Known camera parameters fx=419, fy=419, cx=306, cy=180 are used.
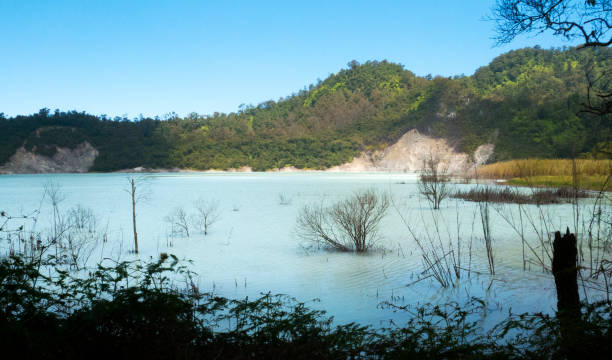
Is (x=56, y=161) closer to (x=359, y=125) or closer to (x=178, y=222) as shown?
(x=359, y=125)

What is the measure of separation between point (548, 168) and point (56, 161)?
83.2m

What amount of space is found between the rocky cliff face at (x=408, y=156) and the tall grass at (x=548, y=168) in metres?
41.3

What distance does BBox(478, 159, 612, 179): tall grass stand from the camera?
51.1 ft

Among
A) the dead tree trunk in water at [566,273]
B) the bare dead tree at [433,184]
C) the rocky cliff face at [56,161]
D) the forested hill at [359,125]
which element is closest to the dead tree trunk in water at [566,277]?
the dead tree trunk in water at [566,273]

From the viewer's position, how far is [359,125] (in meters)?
95.7

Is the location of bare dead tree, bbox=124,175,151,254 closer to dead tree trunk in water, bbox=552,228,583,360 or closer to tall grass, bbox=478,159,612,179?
dead tree trunk in water, bbox=552,228,583,360

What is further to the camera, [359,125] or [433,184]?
[359,125]

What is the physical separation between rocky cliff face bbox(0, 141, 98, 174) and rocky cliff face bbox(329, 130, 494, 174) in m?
48.3

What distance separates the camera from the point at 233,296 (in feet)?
18.4

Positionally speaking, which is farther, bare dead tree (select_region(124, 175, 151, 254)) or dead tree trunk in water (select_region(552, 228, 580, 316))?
bare dead tree (select_region(124, 175, 151, 254))

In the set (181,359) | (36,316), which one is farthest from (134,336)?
(36,316)

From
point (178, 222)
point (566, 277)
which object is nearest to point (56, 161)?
point (178, 222)

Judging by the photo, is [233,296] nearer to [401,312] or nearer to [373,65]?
[401,312]

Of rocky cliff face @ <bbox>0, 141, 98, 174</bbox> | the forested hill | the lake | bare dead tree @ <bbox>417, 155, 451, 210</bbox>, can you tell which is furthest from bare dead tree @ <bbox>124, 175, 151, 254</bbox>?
rocky cliff face @ <bbox>0, 141, 98, 174</bbox>
